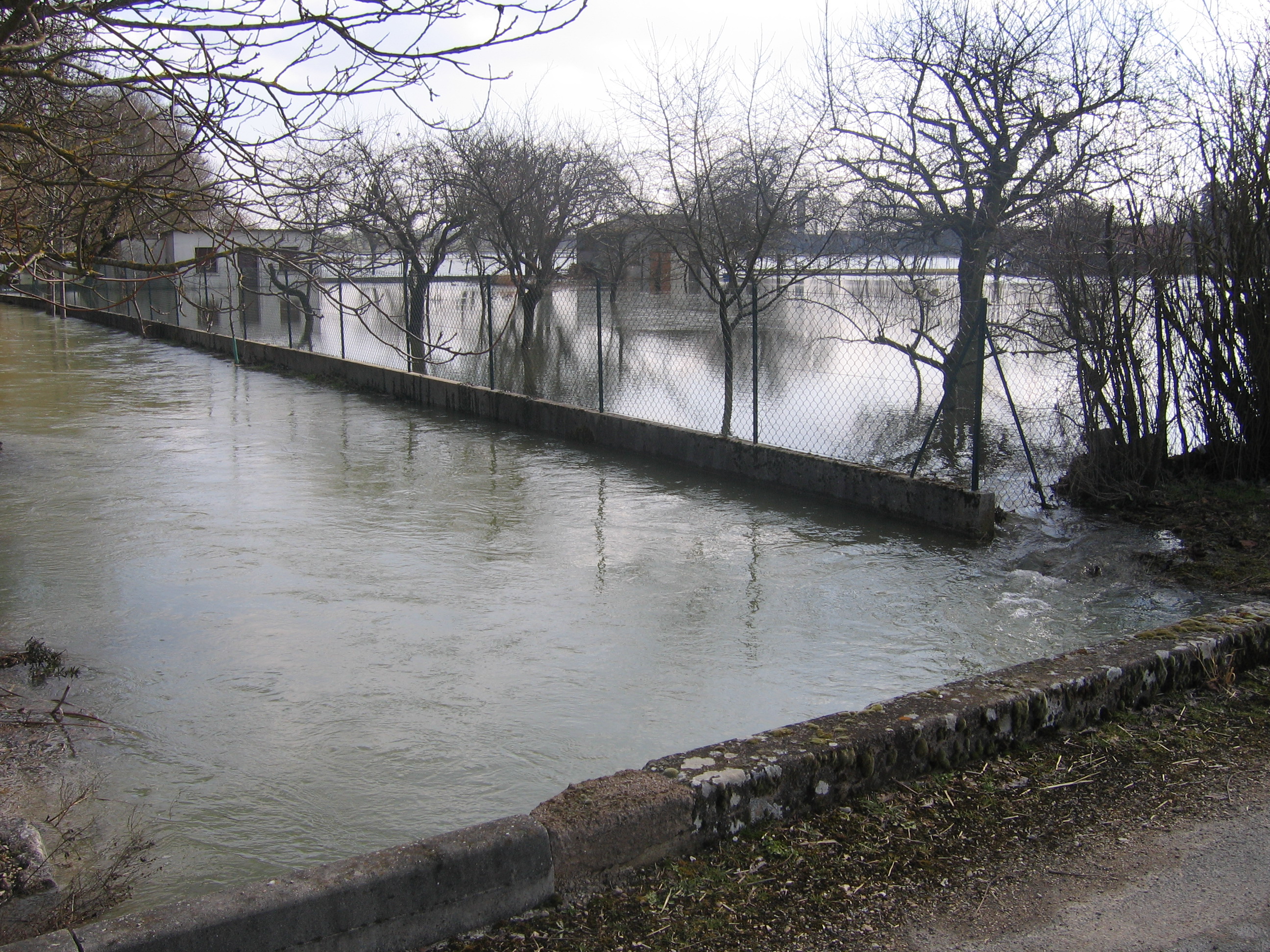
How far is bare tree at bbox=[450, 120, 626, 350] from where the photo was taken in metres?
21.6

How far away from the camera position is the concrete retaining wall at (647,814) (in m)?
2.35

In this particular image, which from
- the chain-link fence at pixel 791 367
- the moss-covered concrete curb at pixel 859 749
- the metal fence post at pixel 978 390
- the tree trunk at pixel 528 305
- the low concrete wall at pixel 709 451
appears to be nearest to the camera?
the moss-covered concrete curb at pixel 859 749

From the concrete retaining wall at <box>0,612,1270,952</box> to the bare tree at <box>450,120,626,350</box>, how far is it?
17798 mm

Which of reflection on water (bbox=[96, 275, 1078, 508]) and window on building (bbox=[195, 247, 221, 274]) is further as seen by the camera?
reflection on water (bbox=[96, 275, 1078, 508])

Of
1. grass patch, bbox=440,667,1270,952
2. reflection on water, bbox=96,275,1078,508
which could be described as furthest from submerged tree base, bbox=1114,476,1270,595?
grass patch, bbox=440,667,1270,952

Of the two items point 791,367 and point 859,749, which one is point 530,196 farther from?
point 859,749

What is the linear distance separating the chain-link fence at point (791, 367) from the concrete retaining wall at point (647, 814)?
221 cm

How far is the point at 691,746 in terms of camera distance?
412cm

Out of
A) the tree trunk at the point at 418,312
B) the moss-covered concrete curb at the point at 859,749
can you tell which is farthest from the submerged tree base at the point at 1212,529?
the tree trunk at the point at 418,312

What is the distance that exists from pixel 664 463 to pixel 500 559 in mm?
3714

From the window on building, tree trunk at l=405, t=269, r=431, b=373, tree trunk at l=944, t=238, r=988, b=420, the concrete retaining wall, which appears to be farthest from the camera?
tree trunk at l=405, t=269, r=431, b=373

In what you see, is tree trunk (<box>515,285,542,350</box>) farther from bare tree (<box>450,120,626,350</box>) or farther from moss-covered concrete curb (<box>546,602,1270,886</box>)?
moss-covered concrete curb (<box>546,602,1270,886</box>)

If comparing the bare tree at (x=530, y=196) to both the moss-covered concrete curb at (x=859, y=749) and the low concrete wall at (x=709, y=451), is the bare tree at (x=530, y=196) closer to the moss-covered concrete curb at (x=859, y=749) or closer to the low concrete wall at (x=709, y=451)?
the low concrete wall at (x=709, y=451)

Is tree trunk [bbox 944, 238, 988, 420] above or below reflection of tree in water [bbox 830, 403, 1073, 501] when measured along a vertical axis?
above
